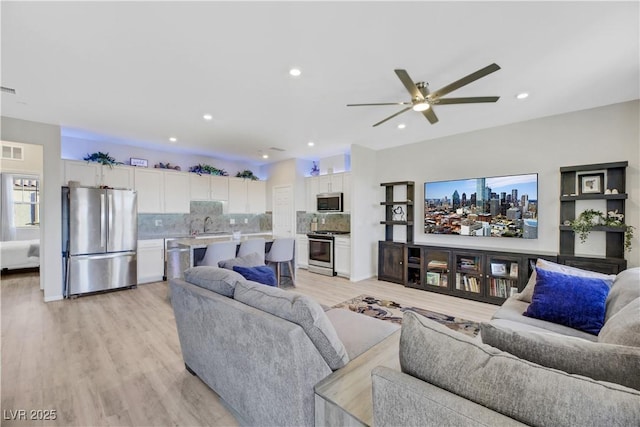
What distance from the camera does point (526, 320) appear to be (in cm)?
218

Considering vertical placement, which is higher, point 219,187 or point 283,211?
point 219,187

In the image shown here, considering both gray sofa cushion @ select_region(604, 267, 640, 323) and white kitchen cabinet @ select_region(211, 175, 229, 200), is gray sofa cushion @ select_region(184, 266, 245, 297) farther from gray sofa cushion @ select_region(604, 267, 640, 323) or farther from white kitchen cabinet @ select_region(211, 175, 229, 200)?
white kitchen cabinet @ select_region(211, 175, 229, 200)

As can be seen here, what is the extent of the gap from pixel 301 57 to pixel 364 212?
3.55m

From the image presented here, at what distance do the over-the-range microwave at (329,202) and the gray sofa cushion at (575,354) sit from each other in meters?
4.92

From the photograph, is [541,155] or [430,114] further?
[541,155]

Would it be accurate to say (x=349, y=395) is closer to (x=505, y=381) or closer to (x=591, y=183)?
(x=505, y=381)

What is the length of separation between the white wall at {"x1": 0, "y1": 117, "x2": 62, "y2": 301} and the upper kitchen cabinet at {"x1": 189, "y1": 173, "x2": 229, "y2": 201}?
218cm

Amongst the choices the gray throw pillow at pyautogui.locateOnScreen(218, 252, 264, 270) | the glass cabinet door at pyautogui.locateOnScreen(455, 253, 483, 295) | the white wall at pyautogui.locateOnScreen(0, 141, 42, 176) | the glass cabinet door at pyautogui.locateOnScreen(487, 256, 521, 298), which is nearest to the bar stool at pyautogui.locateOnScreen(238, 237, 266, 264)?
the gray throw pillow at pyautogui.locateOnScreen(218, 252, 264, 270)

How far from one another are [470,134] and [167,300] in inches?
217

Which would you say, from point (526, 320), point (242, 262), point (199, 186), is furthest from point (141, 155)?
point (526, 320)

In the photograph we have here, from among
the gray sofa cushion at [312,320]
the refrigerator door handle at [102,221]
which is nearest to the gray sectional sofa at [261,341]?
the gray sofa cushion at [312,320]

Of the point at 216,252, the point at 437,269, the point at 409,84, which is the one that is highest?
the point at 409,84

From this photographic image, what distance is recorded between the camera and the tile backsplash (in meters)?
5.79

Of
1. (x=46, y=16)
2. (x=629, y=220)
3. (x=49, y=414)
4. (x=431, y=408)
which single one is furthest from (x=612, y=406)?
(x=629, y=220)
